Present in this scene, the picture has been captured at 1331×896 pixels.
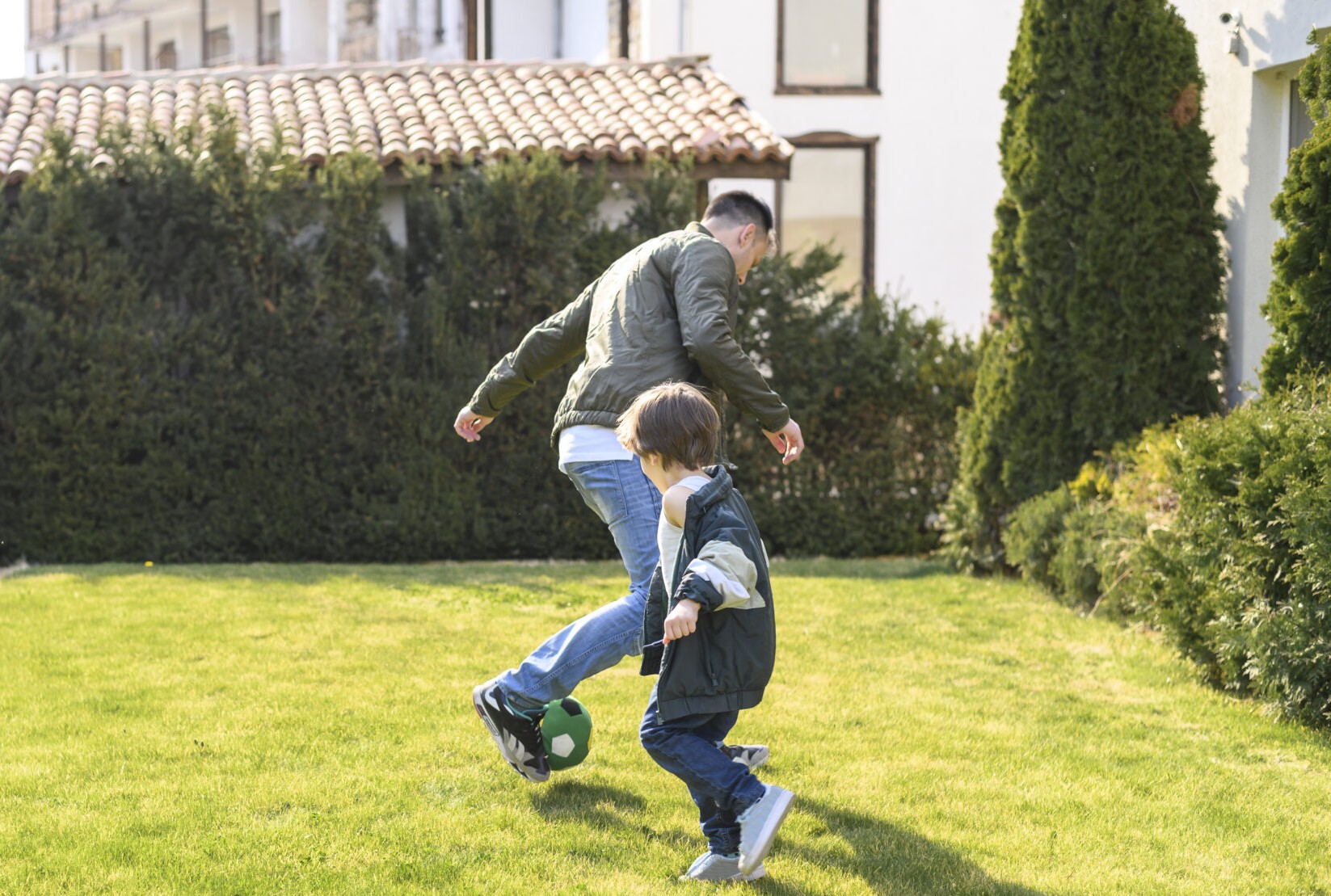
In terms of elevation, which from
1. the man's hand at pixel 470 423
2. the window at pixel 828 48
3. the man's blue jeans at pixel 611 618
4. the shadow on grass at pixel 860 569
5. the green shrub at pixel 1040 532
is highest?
the window at pixel 828 48

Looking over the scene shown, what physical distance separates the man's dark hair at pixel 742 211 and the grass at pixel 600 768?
6.43ft

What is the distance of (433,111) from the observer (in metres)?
14.1

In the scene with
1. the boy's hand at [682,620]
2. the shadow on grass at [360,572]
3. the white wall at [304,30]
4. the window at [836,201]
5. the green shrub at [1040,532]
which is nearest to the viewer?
the boy's hand at [682,620]

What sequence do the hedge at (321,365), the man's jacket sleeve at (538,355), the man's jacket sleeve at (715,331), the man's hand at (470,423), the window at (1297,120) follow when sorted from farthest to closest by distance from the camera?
1. the hedge at (321,365)
2. the window at (1297,120)
3. the man's hand at (470,423)
4. the man's jacket sleeve at (538,355)
5. the man's jacket sleeve at (715,331)

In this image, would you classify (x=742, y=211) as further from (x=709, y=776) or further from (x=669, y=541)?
(x=709, y=776)

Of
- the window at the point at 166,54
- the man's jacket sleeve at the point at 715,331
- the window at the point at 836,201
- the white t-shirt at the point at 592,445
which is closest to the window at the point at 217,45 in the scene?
the window at the point at 166,54

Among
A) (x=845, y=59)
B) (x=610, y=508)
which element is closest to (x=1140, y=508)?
(x=610, y=508)

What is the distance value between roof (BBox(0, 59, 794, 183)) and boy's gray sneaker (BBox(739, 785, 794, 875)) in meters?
8.75

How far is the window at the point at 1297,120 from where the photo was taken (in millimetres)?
8438

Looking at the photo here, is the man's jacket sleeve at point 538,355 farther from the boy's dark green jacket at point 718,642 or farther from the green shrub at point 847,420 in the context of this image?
the green shrub at point 847,420

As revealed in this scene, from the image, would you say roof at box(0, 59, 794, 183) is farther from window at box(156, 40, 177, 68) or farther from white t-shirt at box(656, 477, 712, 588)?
window at box(156, 40, 177, 68)

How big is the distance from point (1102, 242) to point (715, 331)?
5416 mm

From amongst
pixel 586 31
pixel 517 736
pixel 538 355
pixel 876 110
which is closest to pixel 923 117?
pixel 876 110

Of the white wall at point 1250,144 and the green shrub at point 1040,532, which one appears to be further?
the green shrub at point 1040,532
